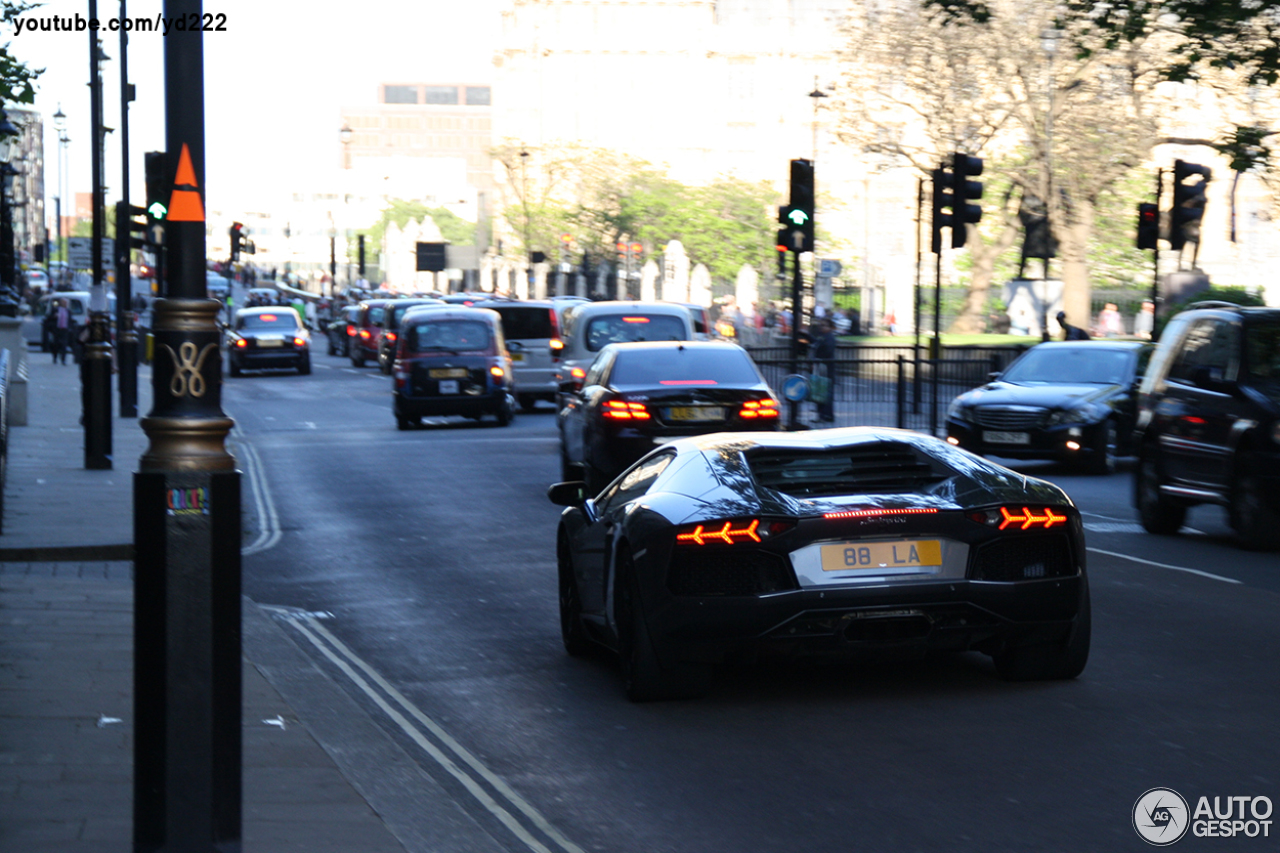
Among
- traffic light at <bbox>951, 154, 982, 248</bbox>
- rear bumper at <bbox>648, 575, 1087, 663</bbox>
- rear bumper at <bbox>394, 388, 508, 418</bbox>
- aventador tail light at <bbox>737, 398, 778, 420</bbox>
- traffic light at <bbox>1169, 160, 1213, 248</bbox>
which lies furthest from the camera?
rear bumper at <bbox>394, 388, 508, 418</bbox>

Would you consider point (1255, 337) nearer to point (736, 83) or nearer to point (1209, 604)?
point (1209, 604)

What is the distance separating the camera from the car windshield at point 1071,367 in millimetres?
21234

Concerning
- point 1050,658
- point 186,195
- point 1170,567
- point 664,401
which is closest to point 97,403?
point 664,401

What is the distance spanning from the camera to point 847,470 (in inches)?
308

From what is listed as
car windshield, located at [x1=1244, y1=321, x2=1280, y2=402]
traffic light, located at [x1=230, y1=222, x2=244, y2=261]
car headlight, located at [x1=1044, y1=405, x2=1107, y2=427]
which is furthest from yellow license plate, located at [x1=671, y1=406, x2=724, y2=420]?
traffic light, located at [x1=230, y1=222, x2=244, y2=261]

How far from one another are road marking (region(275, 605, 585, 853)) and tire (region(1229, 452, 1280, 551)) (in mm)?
7118

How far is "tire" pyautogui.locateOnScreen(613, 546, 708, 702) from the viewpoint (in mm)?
7621

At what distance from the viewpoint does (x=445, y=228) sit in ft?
585

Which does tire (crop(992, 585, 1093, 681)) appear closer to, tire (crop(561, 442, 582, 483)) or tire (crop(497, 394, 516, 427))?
tire (crop(561, 442, 582, 483))

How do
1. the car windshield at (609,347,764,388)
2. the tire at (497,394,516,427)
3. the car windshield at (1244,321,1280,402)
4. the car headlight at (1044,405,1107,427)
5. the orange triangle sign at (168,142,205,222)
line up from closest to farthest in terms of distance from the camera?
the orange triangle sign at (168,142,205,222)
the car windshield at (1244,321,1280,402)
the car windshield at (609,347,764,388)
the car headlight at (1044,405,1107,427)
the tire at (497,394,516,427)

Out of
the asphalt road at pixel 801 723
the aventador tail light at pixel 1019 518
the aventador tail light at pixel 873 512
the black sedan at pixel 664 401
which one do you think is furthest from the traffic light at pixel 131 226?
the aventador tail light at pixel 1019 518

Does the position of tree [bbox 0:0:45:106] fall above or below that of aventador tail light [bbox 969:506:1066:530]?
above

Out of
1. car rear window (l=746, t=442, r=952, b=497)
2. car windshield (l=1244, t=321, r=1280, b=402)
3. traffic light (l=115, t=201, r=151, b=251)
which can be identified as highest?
traffic light (l=115, t=201, r=151, b=251)

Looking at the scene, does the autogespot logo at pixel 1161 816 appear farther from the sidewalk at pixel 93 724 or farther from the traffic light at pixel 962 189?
the traffic light at pixel 962 189
